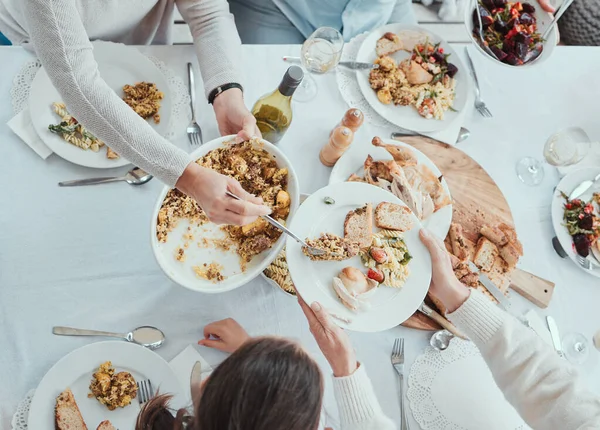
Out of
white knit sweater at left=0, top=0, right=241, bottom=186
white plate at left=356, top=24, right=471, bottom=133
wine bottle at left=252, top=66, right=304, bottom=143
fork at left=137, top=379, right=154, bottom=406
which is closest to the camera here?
white knit sweater at left=0, top=0, right=241, bottom=186

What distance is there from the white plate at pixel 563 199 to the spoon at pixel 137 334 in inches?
44.1

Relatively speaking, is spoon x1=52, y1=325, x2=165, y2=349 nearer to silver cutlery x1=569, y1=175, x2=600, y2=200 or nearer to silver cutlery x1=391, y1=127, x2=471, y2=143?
silver cutlery x1=391, y1=127, x2=471, y2=143

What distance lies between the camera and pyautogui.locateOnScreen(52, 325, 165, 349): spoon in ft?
3.92

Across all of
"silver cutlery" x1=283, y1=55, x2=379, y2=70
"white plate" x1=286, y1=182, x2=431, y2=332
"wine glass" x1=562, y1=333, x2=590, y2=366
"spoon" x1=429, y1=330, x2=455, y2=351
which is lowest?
"wine glass" x1=562, y1=333, x2=590, y2=366

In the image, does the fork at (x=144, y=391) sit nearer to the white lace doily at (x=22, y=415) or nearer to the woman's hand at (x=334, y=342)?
the white lace doily at (x=22, y=415)

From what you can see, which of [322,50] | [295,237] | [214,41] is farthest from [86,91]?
[322,50]

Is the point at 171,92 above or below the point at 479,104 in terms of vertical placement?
above

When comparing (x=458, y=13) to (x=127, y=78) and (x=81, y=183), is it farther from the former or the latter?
(x=81, y=183)

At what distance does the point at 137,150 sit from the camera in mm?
1067

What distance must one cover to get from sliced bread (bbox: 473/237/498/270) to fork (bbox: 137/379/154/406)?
0.87 m

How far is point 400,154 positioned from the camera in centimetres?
139

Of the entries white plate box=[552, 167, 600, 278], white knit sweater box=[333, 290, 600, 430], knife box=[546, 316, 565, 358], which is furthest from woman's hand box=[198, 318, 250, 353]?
white plate box=[552, 167, 600, 278]

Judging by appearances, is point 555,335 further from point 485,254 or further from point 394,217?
point 394,217

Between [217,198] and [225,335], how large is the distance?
347mm
